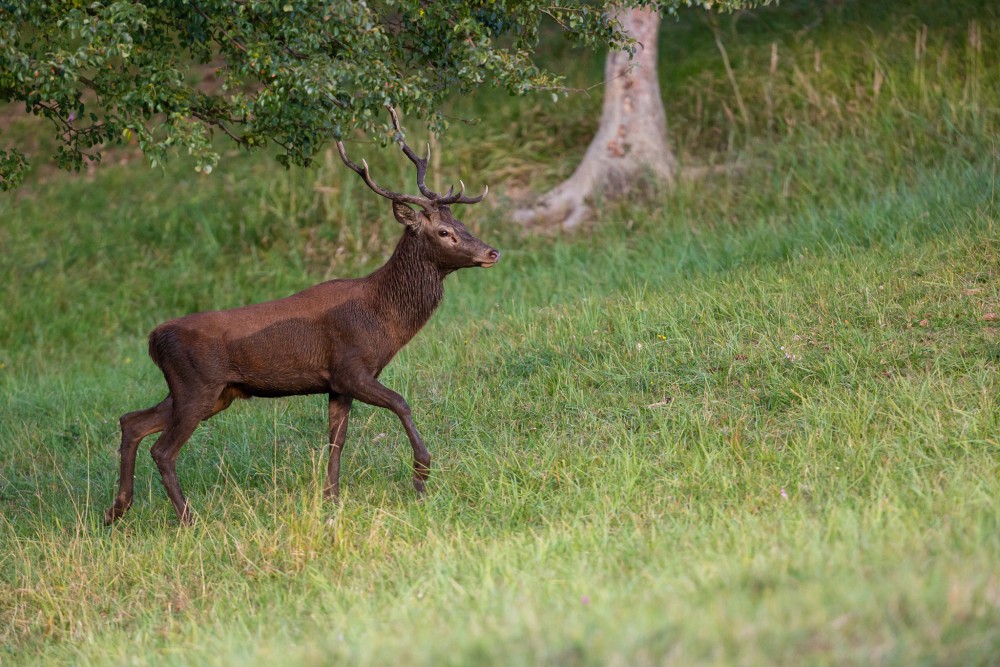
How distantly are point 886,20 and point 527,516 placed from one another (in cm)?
947

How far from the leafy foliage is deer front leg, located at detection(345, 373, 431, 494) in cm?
143

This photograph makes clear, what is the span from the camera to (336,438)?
7.08 meters

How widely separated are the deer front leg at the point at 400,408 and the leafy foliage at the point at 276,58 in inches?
56.4

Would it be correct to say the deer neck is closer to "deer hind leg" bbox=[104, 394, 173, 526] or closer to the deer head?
the deer head

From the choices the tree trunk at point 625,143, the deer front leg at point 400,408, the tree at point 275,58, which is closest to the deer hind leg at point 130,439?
the deer front leg at point 400,408

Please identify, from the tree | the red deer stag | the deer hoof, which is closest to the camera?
the tree

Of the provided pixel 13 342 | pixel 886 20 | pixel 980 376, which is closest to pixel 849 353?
pixel 980 376

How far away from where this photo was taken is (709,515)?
591 centimetres

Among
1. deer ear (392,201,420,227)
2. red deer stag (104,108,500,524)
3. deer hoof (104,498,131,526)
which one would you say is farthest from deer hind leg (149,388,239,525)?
deer ear (392,201,420,227)

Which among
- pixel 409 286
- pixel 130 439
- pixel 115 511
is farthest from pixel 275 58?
pixel 115 511

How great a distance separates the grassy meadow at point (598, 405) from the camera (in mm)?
4598

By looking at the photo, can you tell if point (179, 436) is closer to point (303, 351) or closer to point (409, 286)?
point (303, 351)

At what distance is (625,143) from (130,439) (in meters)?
6.98

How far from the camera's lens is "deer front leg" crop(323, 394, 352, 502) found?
22.9 feet
